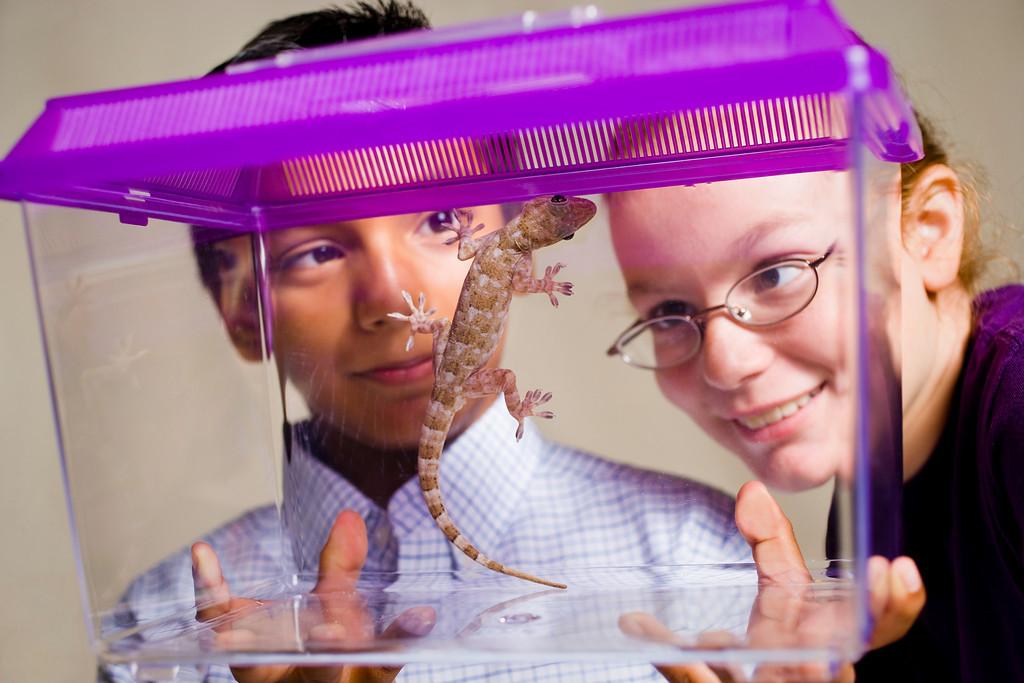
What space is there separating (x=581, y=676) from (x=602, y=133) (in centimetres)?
94

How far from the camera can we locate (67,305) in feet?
4.22

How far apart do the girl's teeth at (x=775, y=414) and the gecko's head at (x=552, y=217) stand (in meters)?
0.40

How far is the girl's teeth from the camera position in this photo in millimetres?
1307

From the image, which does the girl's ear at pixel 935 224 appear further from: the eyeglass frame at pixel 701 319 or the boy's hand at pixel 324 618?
the boy's hand at pixel 324 618

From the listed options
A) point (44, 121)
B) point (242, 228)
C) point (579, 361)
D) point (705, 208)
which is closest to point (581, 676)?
point (579, 361)

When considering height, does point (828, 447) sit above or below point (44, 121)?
below

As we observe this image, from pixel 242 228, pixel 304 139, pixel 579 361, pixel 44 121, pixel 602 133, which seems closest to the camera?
pixel 304 139

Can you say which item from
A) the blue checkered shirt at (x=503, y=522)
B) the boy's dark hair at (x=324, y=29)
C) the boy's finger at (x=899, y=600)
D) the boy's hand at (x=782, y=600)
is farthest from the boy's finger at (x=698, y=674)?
the boy's dark hair at (x=324, y=29)

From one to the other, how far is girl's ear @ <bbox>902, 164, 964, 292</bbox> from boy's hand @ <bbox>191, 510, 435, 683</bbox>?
96 centimetres

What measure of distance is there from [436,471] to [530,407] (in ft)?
0.59

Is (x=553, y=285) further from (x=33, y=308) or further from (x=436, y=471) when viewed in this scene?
(x=33, y=308)

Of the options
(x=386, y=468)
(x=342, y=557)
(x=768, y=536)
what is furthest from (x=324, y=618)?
(x=768, y=536)

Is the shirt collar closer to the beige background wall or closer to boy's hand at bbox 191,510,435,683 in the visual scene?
boy's hand at bbox 191,510,435,683

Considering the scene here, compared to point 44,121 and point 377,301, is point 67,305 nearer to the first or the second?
point 44,121
